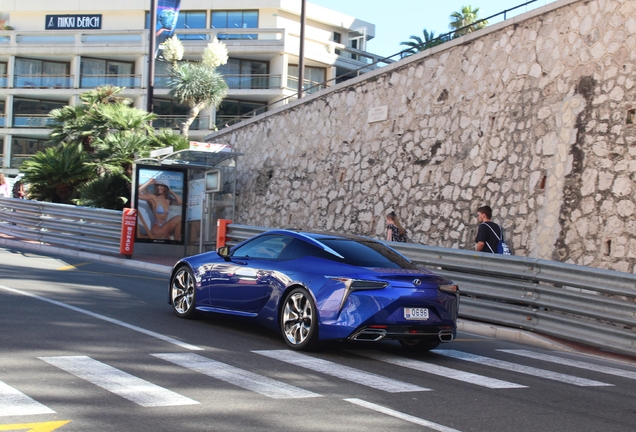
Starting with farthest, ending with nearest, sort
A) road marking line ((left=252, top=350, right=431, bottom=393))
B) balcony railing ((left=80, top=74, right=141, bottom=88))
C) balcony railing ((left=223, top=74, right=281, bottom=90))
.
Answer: balcony railing ((left=80, top=74, right=141, bottom=88)) < balcony railing ((left=223, top=74, right=281, bottom=90)) < road marking line ((left=252, top=350, right=431, bottom=393))

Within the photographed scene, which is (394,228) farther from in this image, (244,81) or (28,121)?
(28,121)

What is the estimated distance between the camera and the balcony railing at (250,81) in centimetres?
5291

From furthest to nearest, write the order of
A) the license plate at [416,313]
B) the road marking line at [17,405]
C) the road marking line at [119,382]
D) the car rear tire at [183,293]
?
the car rear tire at [183,293] → the license plate at [416,313] → the road marking line at [119,382] → the road marking line at [17,405]

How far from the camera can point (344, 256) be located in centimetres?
909

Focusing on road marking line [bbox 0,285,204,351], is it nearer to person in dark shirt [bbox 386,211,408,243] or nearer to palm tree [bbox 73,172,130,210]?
person in dark shirt [bbox 386,211,408,243]

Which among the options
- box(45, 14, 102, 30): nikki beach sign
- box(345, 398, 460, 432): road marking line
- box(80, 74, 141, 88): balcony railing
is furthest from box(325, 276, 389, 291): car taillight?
box(45, 14, 102, 30): nikki beach sign

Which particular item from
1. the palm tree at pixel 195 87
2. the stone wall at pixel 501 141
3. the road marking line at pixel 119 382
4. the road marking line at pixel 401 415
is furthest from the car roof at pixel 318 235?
the palm tree at pixel 195 87

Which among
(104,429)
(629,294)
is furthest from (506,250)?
(104,429)

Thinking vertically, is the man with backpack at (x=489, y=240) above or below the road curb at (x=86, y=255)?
above

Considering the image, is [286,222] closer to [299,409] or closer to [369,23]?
[299,409]

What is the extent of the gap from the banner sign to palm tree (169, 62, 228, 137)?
354 inches

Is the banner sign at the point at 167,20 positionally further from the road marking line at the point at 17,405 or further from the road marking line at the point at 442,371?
the road marking line at the point at 17,405

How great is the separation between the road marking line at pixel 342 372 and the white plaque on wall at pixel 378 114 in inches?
500

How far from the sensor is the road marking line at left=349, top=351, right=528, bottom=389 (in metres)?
7.62
